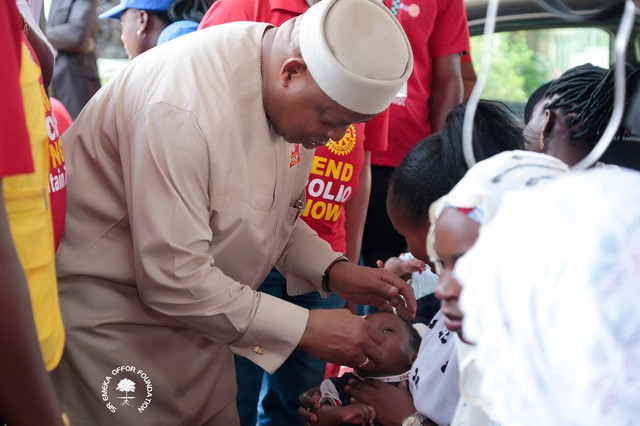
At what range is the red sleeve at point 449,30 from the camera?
11.3 feet

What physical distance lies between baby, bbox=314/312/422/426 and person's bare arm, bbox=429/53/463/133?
4.21 feet

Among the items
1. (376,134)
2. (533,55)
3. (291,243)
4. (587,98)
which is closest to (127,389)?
(291,243)

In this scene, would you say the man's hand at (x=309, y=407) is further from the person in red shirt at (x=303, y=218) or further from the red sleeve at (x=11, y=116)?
the red sleeve at (x=11, y=116)

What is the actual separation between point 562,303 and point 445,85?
8.89 ft

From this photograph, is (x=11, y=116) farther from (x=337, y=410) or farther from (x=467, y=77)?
(x=467, y=77)

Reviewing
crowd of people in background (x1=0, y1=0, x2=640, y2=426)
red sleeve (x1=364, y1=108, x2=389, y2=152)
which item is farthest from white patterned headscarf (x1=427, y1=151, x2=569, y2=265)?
red sleeve (x1=364, y1=108, x2=389, y2=152)

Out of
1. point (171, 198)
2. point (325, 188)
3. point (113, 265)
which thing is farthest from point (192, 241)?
point (325, 188)

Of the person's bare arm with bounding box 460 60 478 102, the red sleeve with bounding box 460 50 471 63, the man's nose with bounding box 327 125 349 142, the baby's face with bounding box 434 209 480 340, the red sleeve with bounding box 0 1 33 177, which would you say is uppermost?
the red sleeve with bounding box 0 1 33 177

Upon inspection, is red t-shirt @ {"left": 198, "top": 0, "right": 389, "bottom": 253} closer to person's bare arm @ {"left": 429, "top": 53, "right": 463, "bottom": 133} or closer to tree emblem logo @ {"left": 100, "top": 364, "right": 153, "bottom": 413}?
person's bare arm @ {"left": 429, "top": 53, "right": 463, "bottom": 133}

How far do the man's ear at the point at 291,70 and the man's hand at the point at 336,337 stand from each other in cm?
56

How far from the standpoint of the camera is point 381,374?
2.34 metres

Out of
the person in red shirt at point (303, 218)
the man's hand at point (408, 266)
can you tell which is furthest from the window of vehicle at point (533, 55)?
the person in red shirt at point (303, 218)

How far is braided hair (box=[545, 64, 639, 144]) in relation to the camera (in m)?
2.39

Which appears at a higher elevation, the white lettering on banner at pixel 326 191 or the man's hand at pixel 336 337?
the man's hand at pixel 336 337
